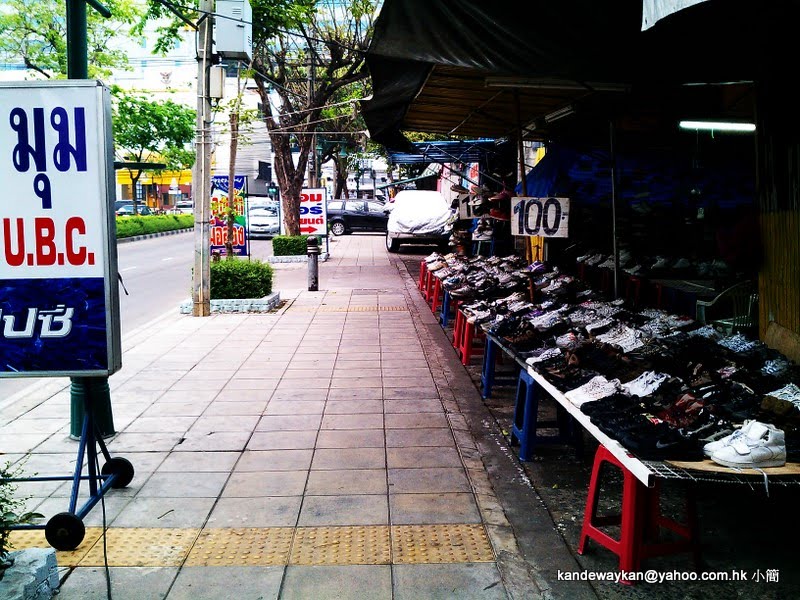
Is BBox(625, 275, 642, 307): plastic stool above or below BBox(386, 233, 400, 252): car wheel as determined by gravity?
below

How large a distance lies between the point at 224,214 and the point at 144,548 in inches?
454

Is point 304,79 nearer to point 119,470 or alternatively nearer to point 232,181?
point 232,181

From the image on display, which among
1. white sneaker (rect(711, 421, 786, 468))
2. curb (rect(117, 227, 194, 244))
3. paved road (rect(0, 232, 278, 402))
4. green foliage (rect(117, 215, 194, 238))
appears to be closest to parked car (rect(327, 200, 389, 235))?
paved road (rect(0, 232, 278, 402))

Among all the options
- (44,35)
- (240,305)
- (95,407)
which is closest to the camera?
(95,407)

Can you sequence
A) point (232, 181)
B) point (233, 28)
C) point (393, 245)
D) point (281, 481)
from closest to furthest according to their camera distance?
point (281, 481), point (233, 28), point (232, 181), point (393, 245)

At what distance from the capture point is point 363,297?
46.1 ft

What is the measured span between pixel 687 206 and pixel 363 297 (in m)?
6.47

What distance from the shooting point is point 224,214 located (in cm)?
1474

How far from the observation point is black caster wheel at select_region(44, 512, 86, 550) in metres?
3.73

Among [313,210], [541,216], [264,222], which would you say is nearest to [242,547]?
[541,216]

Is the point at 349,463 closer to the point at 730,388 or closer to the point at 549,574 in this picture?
the point at 549,574

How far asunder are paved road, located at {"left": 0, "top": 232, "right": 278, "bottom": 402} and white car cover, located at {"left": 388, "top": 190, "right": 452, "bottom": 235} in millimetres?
4996

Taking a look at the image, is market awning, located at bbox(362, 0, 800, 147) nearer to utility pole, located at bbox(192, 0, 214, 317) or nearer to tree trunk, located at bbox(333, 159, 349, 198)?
utility pole, located at bbox(192, 0, 214, 317)

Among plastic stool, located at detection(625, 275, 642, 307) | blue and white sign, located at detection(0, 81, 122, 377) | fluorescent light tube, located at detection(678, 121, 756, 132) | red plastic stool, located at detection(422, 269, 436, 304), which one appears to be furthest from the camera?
red plastic stool, located at detection(422, 269, 436, 304)
